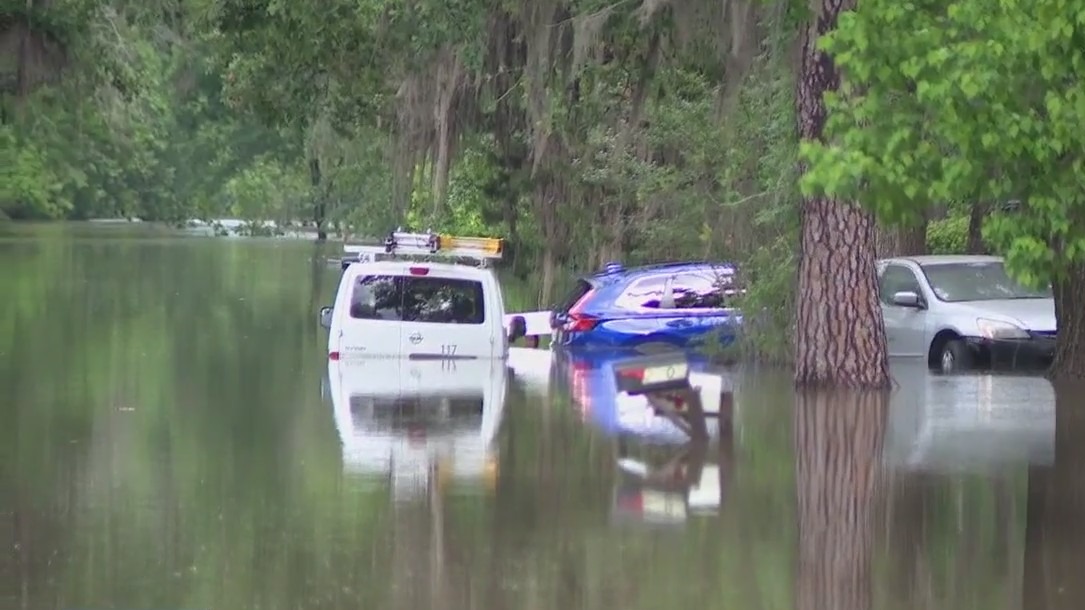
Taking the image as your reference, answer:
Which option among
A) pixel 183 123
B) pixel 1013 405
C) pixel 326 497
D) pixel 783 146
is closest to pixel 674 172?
pixel 783 146

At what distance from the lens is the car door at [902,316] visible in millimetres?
22125

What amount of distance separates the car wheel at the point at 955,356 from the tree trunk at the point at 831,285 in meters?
3.85

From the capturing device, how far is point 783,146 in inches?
838

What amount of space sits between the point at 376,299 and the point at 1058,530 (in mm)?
10524

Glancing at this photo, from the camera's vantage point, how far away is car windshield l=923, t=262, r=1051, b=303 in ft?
71.5

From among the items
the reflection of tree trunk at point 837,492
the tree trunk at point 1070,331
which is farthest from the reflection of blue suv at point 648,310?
the reflection of tree trunk at point 837,492

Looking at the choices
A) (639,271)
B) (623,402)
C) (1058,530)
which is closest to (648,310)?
(639,271)

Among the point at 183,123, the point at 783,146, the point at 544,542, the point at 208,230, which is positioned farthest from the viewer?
the point at 208,230

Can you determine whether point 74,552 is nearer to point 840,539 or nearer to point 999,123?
point 840,539

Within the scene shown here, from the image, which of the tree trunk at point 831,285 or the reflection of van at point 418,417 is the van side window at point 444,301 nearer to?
the reflection of van at point 418,417

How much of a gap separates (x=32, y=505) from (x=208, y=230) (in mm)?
98536

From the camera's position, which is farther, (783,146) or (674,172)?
(674,172)

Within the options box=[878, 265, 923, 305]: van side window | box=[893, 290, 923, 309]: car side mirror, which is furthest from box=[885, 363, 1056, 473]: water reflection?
box=[878, 265, 923, 305]: van side window

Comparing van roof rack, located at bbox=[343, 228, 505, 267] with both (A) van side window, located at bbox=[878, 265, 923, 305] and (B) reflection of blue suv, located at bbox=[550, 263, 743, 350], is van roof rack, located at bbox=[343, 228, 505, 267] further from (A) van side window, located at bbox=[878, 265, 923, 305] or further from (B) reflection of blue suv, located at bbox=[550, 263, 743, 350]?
(A) van side window, located at bbox=[878, 265, 923, 305]
